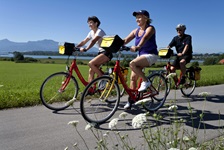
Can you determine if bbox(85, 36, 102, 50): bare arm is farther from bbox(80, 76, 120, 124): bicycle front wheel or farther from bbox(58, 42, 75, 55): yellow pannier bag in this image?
bbox(80, 76, 120, 124): bicycle front wheel

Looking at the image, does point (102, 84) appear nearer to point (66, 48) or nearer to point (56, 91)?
point (66, 48)

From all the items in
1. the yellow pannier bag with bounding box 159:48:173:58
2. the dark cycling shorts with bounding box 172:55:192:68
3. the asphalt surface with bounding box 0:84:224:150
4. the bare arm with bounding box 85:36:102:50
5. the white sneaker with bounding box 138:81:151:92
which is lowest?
the asphalt surface with bounding box 0:84:224:150

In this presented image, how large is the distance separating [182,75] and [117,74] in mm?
3752

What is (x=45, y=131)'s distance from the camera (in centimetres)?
438

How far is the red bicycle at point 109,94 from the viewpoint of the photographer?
4.99 metres

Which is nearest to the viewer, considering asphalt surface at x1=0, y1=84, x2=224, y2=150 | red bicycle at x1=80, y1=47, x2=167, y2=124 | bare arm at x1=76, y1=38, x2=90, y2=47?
asphalt surface at x1=0, y1=84, x2=224, y2=150

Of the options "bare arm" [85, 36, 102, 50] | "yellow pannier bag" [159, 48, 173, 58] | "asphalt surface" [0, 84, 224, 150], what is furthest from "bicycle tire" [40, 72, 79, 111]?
"yellow pannier bag" [159, 48, 173, 58]

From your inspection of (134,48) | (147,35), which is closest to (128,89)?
(134,48)

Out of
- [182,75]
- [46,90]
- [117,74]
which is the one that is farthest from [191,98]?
[46,90]

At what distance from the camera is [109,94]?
5215 mm

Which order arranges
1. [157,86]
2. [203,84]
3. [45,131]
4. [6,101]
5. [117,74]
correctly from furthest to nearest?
1. [203,84]
2. [157,86]
3. [6,101]
4. [117,74]
5. [45,131]

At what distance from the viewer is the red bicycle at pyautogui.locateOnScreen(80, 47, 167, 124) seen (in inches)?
196

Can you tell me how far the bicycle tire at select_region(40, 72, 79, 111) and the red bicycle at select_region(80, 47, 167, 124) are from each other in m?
0.73

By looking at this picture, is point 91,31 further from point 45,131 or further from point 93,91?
point 45,131
